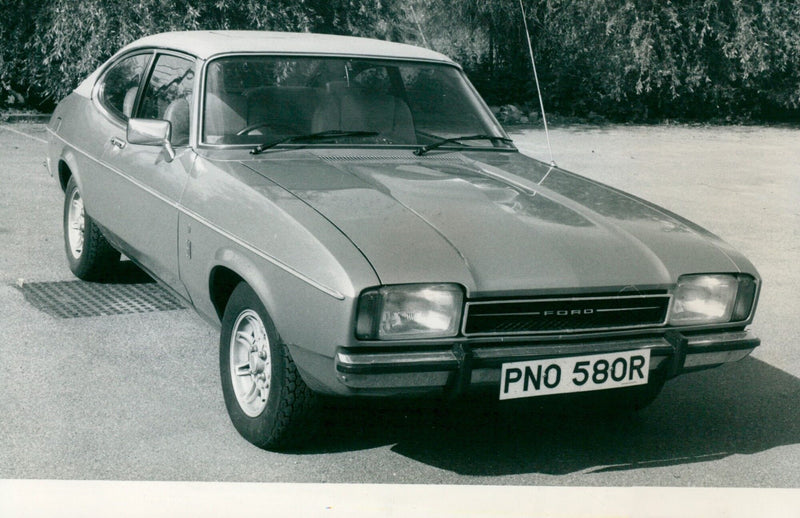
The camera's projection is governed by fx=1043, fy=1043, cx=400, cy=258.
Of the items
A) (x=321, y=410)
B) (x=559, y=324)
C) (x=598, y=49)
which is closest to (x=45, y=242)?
(x=321, y=410)

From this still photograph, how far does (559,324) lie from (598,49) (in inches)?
698

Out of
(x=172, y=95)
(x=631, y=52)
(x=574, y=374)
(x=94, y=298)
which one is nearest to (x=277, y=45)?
(x=172, y=95)

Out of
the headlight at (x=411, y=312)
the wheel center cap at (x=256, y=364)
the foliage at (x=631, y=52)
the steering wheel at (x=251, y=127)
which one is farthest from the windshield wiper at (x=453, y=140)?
the foliage at (x=631, y=52)

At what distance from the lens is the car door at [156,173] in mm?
4430

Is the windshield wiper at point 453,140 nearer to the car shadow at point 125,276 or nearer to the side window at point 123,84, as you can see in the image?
the side window at point 123,84

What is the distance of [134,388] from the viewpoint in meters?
4.36

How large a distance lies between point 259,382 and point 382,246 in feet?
2.56

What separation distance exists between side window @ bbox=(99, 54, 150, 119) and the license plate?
288 centimetres

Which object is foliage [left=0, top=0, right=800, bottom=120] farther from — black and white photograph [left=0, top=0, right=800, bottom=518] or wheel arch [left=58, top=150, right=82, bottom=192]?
black and white photograph [left=0, top=0, right=800, bottom=518]

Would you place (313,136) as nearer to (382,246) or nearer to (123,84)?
(382,246)

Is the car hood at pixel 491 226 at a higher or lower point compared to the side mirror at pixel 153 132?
lower

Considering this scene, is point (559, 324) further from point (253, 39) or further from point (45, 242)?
point (45, 242)

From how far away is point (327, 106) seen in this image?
A: 4648 millimetres

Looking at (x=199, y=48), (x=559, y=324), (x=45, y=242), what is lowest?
(x=45, y=242)
